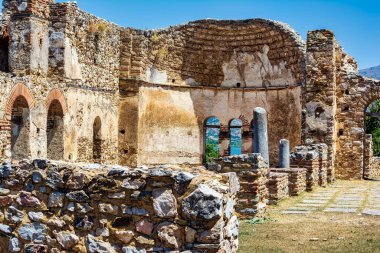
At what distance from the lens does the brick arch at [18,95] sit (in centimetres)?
1269

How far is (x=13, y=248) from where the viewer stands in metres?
5.03

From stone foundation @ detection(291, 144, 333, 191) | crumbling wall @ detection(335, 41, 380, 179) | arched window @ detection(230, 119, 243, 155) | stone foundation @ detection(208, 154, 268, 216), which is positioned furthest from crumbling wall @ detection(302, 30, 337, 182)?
stone foundation @ detection(208, 154, 268, 216)

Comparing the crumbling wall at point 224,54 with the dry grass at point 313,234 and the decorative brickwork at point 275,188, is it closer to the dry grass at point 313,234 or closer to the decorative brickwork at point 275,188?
the decorative brickwork at point 275,188

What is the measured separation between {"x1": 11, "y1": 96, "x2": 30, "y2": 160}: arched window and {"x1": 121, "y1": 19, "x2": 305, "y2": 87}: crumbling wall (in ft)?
25.4

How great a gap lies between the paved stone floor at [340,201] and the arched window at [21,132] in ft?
22.6

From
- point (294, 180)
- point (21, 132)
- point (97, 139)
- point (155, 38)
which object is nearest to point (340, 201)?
point (294, 180)

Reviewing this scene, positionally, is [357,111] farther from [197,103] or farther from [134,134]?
[134,134]

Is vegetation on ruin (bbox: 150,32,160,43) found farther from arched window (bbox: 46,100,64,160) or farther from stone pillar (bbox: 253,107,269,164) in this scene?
stone pillar (bbox: 253,107,269,164)

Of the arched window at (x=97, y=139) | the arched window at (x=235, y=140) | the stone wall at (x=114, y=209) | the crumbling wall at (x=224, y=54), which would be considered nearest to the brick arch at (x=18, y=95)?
the arched window at (x=97, y=139)

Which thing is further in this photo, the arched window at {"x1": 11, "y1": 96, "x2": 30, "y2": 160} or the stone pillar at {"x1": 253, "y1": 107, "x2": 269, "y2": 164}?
the stone pillar at {"x1": 253, "y1": 107, "x2": 269, "y2": 164}

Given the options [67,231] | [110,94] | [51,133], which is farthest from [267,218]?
[110,94]

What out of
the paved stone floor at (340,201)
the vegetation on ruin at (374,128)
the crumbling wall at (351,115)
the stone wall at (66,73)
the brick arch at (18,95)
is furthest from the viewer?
the vegetation on ruin at (374,128)

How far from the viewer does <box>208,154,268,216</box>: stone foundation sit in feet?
32.2

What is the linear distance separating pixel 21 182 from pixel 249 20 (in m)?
18.7
